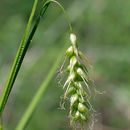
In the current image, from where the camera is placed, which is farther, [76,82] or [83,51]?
[83,51]

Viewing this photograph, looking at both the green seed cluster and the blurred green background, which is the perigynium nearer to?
the green seed cluster

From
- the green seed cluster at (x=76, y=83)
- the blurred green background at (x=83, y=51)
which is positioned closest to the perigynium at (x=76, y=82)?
the green seed cluster at (x=76, y=83)

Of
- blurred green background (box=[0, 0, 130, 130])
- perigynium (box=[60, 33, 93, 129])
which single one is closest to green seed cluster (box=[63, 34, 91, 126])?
perigynium (box=[60, 33, 93, 129])

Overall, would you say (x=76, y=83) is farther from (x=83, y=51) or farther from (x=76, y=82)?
(x=83, y=51)

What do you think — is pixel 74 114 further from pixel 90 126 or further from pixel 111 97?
pixel 111 97

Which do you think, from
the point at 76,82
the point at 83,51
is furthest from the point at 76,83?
the point at 83,51

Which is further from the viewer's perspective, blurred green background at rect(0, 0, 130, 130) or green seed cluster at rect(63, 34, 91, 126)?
blurred green background at rect(0, 0, 130, 130)

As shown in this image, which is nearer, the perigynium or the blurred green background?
the perigynium

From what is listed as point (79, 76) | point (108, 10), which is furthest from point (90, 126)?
point (108, 10)
